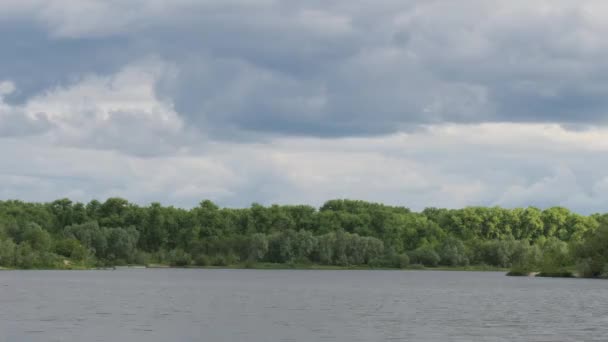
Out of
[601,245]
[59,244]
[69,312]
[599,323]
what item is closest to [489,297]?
[599,323]

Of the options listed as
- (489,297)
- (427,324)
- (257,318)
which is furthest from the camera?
(489,297)

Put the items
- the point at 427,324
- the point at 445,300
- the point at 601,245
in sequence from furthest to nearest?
the point at 601,245
the point at 445,300
the point at 427,324

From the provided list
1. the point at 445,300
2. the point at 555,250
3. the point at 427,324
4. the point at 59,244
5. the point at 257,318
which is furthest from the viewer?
the point at 59,244

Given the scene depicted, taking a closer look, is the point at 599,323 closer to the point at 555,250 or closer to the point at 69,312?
the point at 69,312

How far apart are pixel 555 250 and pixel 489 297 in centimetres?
7492

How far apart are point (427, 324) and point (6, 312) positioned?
27.4 metres

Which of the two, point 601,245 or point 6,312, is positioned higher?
point 601,245

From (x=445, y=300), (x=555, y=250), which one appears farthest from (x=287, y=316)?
(x=555, y=250)

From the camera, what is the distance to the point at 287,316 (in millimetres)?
62938

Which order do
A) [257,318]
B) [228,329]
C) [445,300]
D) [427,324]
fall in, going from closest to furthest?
[228,329] < [427,324] < [257,318] < [445,300]

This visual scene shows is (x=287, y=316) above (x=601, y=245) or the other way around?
the other way around

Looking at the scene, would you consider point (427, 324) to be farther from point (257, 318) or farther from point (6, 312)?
point (6, 312)

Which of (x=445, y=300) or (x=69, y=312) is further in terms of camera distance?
(x=445, y=300)

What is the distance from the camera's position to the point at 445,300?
85.2 metres
